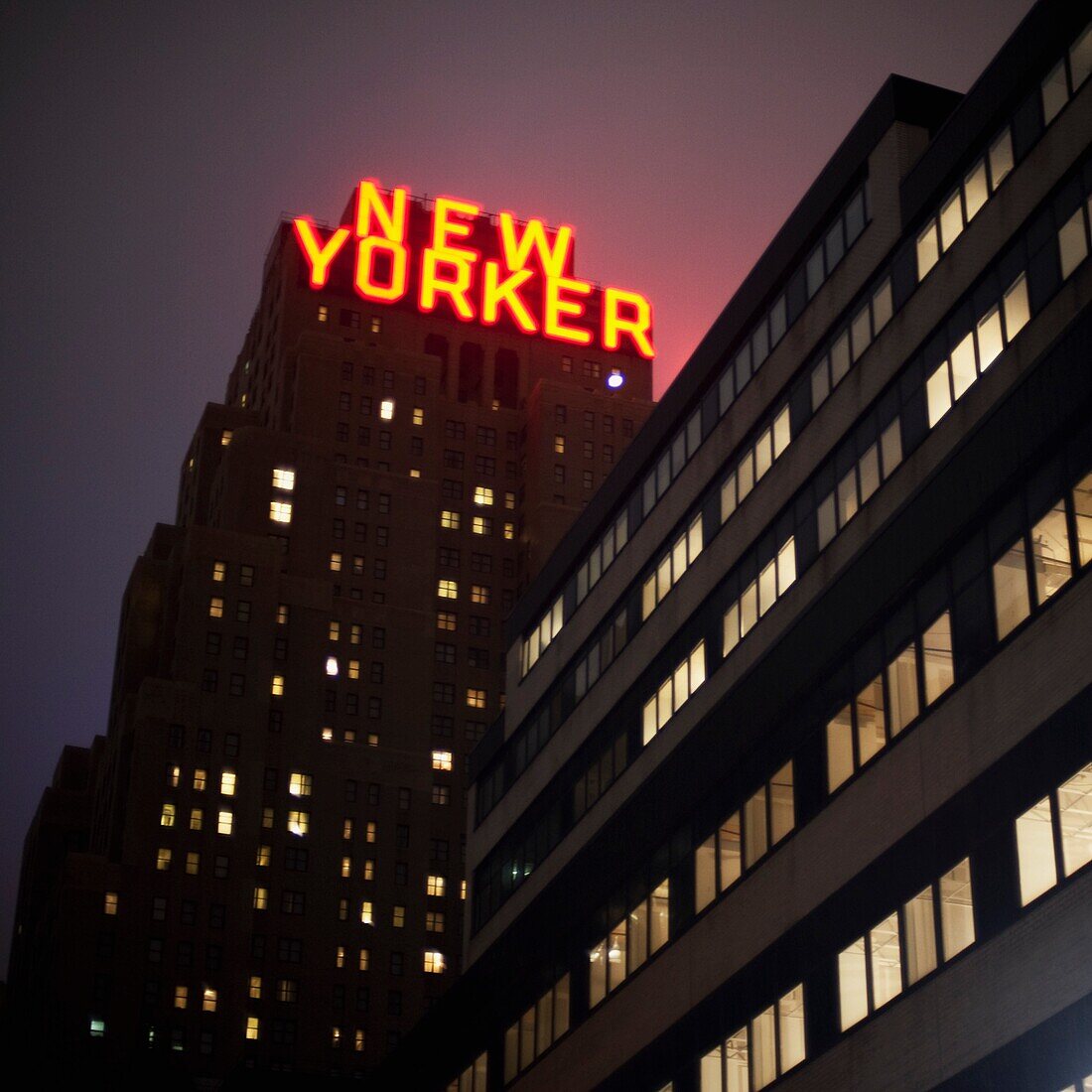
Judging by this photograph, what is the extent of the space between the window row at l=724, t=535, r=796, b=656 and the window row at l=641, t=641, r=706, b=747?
2.12 metres

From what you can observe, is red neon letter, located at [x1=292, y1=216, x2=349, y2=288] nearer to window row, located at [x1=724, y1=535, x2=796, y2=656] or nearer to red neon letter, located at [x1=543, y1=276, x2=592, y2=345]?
red neon letter, located at [x1=543, y1=276, x2=592, y2=345]

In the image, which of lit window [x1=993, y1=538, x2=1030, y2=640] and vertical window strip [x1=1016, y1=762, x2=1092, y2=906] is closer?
vertical window strip [x1=1016, y1=762, x2=1092, y2=906]

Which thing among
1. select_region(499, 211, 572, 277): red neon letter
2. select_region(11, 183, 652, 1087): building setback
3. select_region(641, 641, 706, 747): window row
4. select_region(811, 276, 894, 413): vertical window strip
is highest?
select_region(499, 211, 572, 277): red neon letter

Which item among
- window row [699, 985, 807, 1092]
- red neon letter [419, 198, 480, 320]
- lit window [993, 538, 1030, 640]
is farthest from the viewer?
red neon letter [419, 198, 480, 320]

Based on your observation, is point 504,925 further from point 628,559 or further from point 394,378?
point 394,378

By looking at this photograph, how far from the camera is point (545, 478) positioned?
176 m

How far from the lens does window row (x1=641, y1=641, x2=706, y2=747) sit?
202ft

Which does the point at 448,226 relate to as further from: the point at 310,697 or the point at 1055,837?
the point at 1055,837

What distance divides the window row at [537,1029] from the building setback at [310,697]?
192ft

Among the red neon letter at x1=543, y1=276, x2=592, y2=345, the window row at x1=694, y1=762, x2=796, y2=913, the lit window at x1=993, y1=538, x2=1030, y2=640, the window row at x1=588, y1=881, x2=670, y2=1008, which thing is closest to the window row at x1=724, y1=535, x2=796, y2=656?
the window row at x1=694, y1=762, x2=796, y2=913

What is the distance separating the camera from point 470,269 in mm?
189375

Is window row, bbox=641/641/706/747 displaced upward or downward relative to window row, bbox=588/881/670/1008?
upward

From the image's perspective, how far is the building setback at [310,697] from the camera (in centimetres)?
14025

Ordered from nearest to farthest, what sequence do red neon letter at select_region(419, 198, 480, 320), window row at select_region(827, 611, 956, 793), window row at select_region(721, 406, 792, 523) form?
window row at select_region(827, 611, 956, 793)
window row at select_region(721, 406, 792, 523)
red neon letter at select_region(419, 198, 480, 320)
